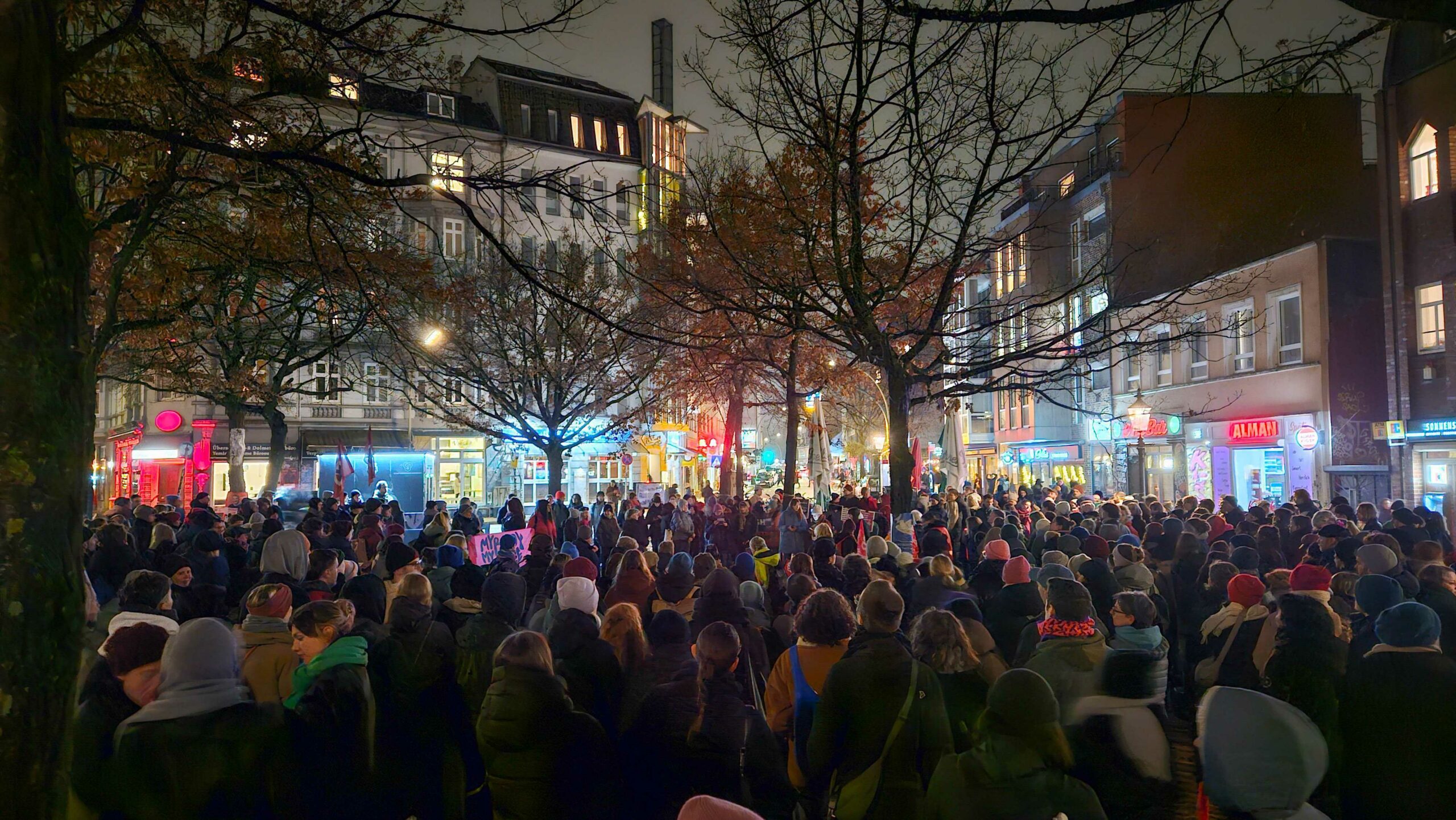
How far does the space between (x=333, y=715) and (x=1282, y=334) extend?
29328 millimetres

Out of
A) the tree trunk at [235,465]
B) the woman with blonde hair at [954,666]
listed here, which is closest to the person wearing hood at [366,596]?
the woman with blonde hair at [954,666]

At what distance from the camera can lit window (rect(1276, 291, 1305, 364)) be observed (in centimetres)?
2647

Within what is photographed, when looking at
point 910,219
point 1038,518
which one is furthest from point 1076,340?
point 910,219

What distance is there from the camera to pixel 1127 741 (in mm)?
4457

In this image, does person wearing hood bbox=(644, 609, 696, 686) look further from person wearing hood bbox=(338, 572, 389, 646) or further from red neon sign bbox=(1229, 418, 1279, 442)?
red neon sign bbox=(1229, 418, 1279, 442)

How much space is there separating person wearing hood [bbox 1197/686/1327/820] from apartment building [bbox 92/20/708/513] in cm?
2376

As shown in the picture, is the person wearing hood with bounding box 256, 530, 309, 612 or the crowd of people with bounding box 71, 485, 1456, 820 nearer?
the crowd of people with bounding box 71, 485, 1456, 820

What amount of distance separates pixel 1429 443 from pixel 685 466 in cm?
3928

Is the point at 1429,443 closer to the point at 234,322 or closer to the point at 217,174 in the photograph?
the point at 217,174

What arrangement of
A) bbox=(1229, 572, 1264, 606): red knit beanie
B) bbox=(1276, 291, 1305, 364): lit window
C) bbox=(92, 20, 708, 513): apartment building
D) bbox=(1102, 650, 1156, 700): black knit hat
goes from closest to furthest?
bbox=(1102, 650, 1156, 700): black knit hat < bbox=(1229, 572, 1264, 606): red knit beanie < bbox=(1276, 291, 1305, 364): lit window < bbox=(92, 20, 708, 513): apartment building

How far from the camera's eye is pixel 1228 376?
95.8 feet

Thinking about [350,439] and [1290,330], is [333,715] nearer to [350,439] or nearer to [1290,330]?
[1290,330]

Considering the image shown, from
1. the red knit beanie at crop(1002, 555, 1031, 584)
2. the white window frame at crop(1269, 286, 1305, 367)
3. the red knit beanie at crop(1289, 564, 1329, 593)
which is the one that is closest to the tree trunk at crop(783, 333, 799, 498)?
the white window frame at crop(1269, 286, 1305, 367)

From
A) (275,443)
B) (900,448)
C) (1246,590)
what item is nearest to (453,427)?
(275,443)
